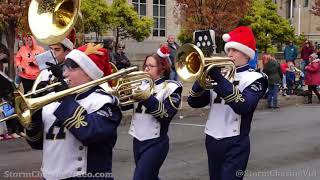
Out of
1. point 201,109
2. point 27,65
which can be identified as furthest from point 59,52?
point 201,109

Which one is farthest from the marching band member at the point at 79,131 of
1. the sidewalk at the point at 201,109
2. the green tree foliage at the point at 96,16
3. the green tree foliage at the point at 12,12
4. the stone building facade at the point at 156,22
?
the stone building facade at the point at 156,22

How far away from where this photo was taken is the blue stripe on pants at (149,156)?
207 inches

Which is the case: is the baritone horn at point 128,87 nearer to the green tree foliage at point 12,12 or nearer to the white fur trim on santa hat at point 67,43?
the white fur trim on santa hat at point 67,43

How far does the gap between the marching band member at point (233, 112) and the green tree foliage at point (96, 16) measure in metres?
15.7

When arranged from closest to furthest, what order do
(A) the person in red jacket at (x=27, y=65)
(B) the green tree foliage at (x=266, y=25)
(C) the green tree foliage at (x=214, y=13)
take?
1. (A) the person in red jacket at (x=27, y=65)
2. (C) the green tree foliage at (x=214, y=13)
3. (B) the green tree foliage at (x=266, y=25)

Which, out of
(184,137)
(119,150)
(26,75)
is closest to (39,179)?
(119,150)

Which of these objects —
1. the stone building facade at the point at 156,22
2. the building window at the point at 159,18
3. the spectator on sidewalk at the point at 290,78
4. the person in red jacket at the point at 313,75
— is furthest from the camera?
the building window at the point at 159,18

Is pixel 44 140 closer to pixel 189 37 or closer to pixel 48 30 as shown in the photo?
pixel 48 30

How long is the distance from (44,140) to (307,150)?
673cm

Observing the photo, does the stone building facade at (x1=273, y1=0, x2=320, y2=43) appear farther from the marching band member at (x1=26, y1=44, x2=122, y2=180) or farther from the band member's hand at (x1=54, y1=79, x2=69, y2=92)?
the band member's hand at (x1=54, y1=79, x2=69, y2=92)

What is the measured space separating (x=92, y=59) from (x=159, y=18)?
25.9 m

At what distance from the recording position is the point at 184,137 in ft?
35.3

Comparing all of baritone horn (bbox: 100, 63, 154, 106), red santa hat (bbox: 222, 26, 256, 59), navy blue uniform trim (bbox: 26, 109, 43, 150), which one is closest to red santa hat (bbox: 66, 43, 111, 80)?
navy blue uniform trim (bbox: 26, 109, 43, 150)

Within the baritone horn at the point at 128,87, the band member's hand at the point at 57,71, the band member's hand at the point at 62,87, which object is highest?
the band member's hand at the point at 57,71
